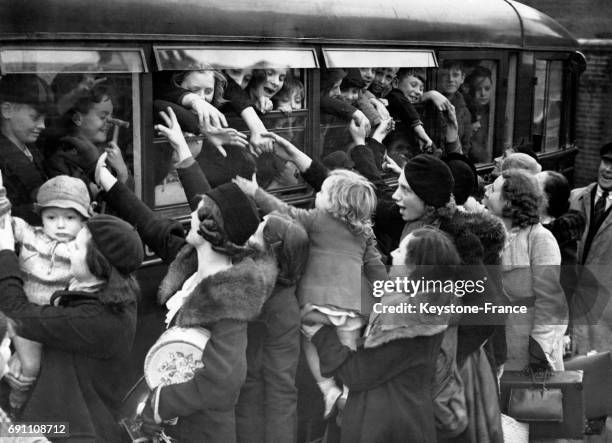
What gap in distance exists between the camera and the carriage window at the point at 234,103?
3.57 metres

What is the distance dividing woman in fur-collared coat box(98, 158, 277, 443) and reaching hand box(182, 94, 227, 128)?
0.30 m

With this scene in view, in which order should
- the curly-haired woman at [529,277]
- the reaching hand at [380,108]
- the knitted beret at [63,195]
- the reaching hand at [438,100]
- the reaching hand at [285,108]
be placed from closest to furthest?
the knitted beret at [63,195], the reaching hand at [285,108], the curly-haired woman at [529,277], the reaching hand at [380,108], the reaching hand at [438,100]

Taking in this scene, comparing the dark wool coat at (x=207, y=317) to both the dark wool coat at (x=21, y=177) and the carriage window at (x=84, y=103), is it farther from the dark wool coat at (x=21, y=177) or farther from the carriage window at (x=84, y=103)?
the dark wool coat at (x=21, y=177)

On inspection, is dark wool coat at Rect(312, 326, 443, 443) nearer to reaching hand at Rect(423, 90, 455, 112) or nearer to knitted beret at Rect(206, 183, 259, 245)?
knitted beret at Rect(206, 183, 259, 245)

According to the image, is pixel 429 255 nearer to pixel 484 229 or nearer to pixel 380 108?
pixel 484 229

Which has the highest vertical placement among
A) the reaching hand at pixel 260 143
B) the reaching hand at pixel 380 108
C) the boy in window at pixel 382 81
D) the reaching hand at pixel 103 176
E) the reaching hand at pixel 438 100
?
the reaching hand at pixel 438 100

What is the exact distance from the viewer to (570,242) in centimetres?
533

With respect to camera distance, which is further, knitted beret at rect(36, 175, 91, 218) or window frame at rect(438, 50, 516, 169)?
window frame at rect(438, 50, 516, 169)

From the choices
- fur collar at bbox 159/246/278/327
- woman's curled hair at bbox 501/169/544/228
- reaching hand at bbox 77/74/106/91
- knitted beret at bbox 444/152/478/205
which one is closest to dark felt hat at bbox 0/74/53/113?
reaching hand at bbox 77/74/106/91

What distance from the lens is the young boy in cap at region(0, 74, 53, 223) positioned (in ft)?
10.1

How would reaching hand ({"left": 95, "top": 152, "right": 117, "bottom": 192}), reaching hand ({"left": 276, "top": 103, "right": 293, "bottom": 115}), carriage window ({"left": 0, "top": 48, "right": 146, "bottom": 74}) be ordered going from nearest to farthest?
carriage window ({"left": 0, "top": 48, "right": 146, "bottom": 74}) < reaching hand ({"left": 95, "top": 152, "right": 117, "bottom": 192}) < reaching hand ({"left": 276, "top": 103, "right": 293, "bottom": 115})

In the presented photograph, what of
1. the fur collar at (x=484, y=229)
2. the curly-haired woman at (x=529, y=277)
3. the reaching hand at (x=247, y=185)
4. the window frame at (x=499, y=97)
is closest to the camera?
the reaching hand at (x=247, y=185)

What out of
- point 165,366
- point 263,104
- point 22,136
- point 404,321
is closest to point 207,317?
point 165,366

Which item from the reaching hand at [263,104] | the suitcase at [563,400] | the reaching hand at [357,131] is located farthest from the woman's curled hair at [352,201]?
the suitcase at [563,400]
